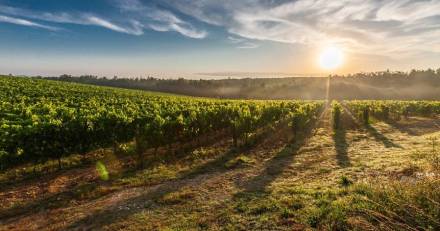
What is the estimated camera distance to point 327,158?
17078 millimetres

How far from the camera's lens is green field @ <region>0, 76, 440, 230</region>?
8734 mm

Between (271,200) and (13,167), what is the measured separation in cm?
1212

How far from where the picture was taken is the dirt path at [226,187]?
31.8ft

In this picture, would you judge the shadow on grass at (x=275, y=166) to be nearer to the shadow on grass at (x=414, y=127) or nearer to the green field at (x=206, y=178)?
the green field at (x=206, y=178)

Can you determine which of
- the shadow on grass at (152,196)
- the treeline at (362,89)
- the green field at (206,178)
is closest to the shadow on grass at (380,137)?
the green field at (206,178)

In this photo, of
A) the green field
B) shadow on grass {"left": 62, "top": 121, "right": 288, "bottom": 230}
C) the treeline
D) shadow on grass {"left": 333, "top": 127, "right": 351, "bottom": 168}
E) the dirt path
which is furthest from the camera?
the treeline

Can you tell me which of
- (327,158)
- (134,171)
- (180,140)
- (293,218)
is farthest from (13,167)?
(327,158)

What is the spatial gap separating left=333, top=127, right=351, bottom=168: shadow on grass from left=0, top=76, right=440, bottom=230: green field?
0.09 meters

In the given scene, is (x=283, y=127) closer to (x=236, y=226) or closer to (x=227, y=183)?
(x=227, y=183)

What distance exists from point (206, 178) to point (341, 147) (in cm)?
1030

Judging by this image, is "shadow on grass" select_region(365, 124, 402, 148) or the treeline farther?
the treeline

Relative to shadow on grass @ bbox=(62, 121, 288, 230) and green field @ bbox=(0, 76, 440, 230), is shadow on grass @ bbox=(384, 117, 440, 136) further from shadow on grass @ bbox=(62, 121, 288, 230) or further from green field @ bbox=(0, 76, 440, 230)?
shadow on grass @ bbox=(62, 121, 288, 230)

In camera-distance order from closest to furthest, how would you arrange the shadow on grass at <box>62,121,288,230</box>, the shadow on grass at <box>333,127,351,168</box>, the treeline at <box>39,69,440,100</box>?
the shadow on grass at <box>62,121,288,230</box>, the shadow on grass at <box>333,127,351,168</box>, the treeline at <box>39,69,440,100</box>

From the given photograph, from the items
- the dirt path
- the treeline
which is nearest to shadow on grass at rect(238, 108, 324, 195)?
the dirt path
